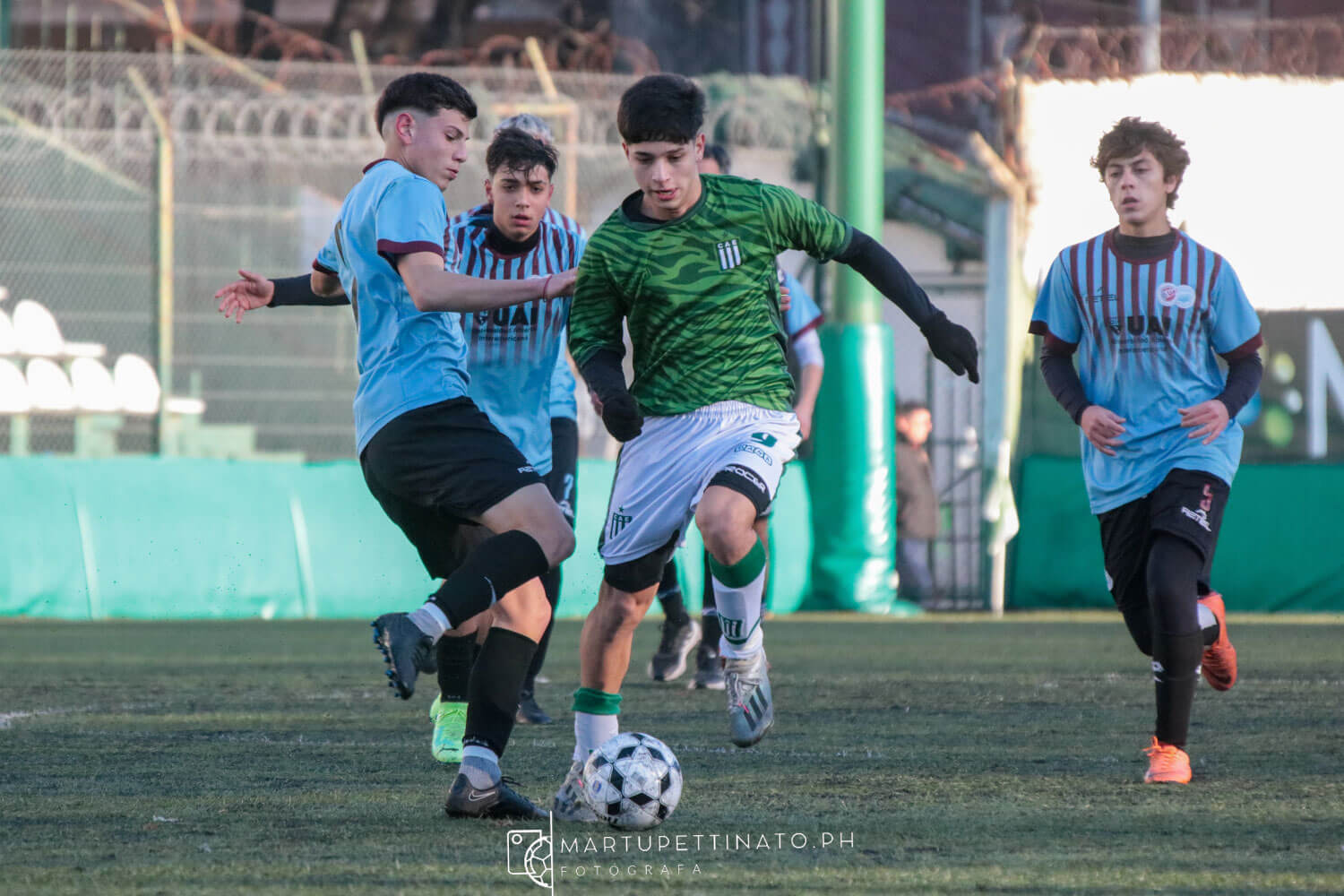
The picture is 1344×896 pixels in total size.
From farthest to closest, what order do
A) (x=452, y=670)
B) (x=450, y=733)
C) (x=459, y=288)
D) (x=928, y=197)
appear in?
(x=928, y=197) → (x=452, y=670) → (x=450, y=733) → (x=459, y=288)

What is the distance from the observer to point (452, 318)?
5.32m

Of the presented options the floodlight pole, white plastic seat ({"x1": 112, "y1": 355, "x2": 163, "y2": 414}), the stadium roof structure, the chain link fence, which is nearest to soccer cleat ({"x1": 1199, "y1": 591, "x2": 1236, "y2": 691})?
the chain link fence

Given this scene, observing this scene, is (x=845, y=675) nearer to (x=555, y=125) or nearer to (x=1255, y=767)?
(x=1255, y=767)

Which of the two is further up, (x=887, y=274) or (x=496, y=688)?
(x=887, y=274)

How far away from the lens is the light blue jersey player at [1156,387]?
5.78 meters

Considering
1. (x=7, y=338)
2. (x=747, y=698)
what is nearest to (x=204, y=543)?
(x=7, y=338)

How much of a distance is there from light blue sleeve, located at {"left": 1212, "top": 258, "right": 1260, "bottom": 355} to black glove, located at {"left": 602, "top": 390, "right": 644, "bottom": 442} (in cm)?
206

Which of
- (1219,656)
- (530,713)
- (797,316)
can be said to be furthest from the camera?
(797,316)

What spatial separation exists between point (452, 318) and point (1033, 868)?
2271 mm

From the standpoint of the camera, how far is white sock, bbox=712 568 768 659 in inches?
205

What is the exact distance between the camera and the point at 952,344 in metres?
5.18

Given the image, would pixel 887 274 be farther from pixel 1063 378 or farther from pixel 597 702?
pixel 597 702

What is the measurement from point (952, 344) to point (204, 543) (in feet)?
31.2

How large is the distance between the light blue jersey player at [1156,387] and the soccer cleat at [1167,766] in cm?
22
